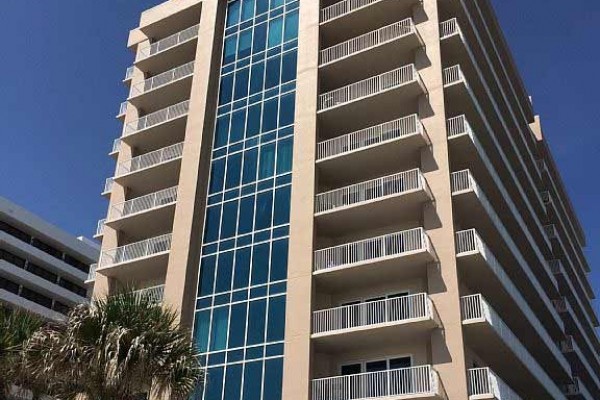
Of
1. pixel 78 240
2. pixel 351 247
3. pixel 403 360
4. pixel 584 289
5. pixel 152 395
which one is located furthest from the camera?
pixel 78 240

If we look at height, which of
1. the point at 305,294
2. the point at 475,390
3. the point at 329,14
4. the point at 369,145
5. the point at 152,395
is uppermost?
the point at 329,14

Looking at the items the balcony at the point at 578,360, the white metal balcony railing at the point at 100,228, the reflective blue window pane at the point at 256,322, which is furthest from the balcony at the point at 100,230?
the balcony at the point at 578,360

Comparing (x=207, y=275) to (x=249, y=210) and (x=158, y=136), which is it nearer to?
(x=249, y=210)

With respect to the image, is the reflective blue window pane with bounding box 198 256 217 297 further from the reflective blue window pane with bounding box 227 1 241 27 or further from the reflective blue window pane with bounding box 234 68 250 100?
the reflective blue window pane with bounding box 227 1 241 27

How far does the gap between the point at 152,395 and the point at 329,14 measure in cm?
2544

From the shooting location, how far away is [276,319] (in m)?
31.4

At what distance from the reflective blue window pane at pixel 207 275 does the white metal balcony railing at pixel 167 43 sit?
54.4 ft

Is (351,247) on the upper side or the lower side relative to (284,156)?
lower

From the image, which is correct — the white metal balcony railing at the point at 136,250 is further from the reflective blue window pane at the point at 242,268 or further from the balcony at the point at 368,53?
the balcony at the point at 368,53

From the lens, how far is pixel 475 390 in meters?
27.3

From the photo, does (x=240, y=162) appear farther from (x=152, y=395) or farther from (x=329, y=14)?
(x=152, y=395)

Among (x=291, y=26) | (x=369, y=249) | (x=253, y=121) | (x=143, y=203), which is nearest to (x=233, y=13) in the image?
(x=291, y=26)

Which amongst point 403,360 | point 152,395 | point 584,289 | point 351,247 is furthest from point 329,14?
point 584,289

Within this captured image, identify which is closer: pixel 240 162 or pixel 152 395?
pixel 152 395
